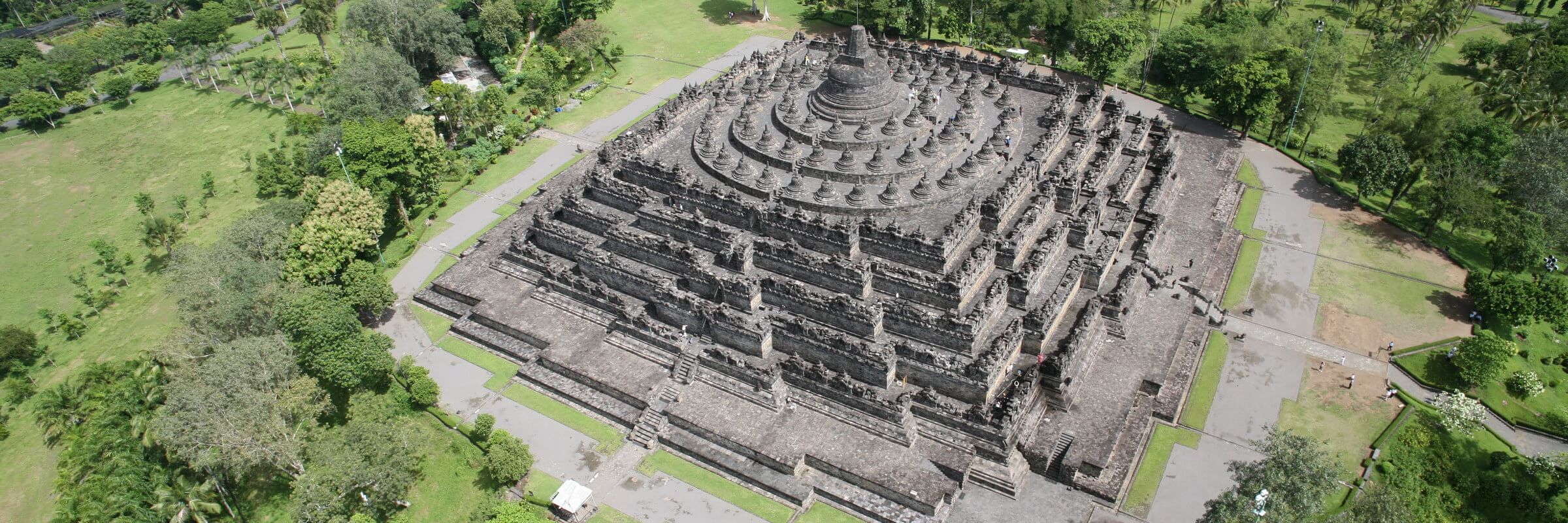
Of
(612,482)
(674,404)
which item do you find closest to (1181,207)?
(674,404)

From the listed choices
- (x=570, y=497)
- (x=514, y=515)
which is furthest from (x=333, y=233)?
(x=514, y=515)

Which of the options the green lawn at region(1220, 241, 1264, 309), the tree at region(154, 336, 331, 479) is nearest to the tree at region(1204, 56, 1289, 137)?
the green lawn at region(1220, 241, 1264, 309)

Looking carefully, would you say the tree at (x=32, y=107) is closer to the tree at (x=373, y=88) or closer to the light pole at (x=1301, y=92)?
the tree at (x=373, y=88)

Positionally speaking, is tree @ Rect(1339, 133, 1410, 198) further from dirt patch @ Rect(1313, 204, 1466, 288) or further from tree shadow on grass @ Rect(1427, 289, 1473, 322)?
tree shadow on grass @ Rect(1427, 289, 1473, 322)

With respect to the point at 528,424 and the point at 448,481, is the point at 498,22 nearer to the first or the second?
the point at 528,424

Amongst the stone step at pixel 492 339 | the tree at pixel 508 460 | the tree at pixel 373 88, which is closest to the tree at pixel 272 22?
the tree at pixel 373 88

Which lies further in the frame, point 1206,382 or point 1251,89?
point 1251,89
